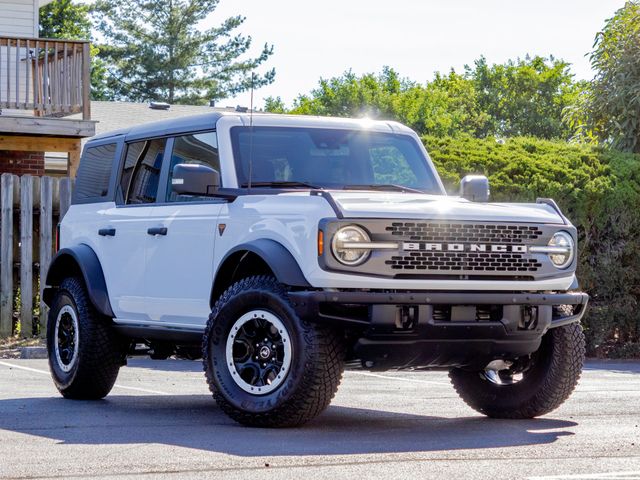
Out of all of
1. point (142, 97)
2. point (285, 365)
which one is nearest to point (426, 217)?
point (285, 365)

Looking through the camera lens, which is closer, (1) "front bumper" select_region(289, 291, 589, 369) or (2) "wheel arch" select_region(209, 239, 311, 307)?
(1) "front bumper" select_region(289, 291, 589, 369)

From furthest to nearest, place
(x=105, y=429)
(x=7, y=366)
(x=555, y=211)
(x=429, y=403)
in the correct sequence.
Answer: (x=7, y=366)
(x=429, y=403)
(x=555, y=211)
(x=105, y=429)

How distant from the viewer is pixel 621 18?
23156 mm

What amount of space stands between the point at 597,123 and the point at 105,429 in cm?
1610

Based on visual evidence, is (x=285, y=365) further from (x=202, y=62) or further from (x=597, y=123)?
(x=202, y=62)

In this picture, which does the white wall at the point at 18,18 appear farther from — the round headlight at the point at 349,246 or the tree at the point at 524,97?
the tree at the point at 524,97

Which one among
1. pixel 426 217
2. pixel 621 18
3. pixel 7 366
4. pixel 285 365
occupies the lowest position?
pixel 7 366

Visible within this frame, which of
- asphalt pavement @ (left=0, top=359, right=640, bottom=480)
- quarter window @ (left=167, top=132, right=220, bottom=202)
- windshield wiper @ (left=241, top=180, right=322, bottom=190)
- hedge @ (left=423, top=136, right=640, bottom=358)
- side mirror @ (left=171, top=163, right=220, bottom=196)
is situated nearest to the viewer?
asphalt pavement @ (left=0, top=359, right=640, bottom=480)

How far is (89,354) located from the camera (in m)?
10.1

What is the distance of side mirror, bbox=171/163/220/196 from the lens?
8.80 meters

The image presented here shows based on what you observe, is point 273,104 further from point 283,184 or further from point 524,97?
point 283,184

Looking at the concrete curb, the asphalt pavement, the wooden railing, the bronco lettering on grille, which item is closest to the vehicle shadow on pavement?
the asphalt pavement

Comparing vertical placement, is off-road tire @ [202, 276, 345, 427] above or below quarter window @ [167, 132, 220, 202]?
below

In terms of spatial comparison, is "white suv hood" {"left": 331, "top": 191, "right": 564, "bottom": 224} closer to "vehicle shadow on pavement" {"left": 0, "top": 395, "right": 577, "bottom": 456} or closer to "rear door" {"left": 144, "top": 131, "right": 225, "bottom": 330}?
"rear door" {"left": 144, "top": 131, "right": 225, "bottom": 330}
